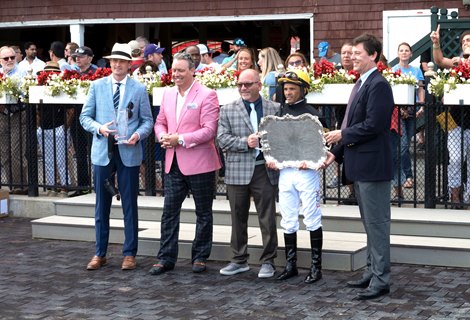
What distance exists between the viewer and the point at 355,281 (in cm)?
833

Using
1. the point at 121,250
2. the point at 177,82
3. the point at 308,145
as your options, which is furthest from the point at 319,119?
the point at 121,250

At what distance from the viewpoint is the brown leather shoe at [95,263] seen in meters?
9.17

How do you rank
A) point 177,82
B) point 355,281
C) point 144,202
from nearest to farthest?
point 355,281
point 177,82
point 144,202

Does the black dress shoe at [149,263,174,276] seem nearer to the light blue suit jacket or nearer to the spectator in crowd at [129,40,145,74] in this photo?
the light blue suit jacket

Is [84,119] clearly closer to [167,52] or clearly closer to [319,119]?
[319,119]

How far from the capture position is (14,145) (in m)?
12.7

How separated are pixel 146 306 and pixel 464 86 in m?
4.28

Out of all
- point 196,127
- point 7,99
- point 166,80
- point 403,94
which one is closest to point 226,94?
point 166,80

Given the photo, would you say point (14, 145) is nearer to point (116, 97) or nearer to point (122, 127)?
point (116, 97)

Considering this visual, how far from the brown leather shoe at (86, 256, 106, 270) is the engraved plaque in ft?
6.32

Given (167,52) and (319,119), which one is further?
(167,52)

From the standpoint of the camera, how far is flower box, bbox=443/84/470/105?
1003 centimetres

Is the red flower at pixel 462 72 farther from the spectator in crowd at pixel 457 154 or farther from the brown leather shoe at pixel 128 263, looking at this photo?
the brown leather shoe at pixel 128 263

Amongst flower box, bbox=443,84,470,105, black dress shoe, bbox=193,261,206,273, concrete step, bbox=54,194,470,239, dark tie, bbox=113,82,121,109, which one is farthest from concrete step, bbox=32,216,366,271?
flower box, bbox=443,84,470,105
